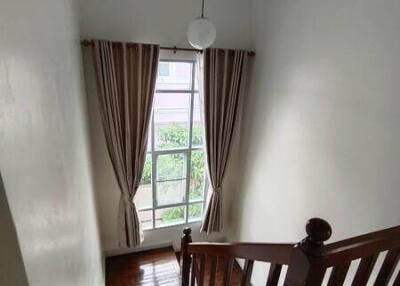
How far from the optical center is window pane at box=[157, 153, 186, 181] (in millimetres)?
3258

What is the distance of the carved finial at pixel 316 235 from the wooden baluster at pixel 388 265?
38 centimetres

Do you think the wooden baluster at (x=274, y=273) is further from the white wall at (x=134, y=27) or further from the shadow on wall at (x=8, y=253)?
the white wall at (x=134, y=27)

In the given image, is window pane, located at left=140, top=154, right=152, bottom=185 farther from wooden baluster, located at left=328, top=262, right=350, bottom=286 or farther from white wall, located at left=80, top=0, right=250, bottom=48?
wooden baluster, located at left=328, top=262, right=350, bottom=286

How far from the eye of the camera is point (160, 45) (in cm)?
272

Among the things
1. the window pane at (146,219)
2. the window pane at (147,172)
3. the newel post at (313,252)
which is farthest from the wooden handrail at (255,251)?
the window pane at (146,219)

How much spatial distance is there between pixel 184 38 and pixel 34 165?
229 centimetres

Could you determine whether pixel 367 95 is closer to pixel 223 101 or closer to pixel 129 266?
pixel 223 101

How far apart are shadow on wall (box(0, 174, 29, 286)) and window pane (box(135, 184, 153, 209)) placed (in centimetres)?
261

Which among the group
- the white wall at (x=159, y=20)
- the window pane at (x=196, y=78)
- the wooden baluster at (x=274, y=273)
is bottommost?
the wooden baluster at (x=274, y=273)

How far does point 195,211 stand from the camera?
12.0 feet

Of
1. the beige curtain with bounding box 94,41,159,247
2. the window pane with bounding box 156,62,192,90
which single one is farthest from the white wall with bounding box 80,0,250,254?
the window pane with bounding box 156,62,192,90

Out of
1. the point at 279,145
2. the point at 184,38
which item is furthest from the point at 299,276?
the point at 184,38

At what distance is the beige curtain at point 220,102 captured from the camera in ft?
9.37

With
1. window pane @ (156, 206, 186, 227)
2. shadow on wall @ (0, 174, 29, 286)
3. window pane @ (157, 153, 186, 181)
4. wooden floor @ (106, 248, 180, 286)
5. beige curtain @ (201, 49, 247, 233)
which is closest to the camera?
shadow on wall @ (0, 174, 29, 286)
